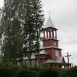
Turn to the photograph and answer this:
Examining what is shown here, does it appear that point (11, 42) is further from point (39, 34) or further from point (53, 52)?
point (53, 52)

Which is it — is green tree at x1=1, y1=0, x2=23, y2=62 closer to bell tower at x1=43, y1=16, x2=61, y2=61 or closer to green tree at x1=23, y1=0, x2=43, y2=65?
green tree at x1=23, y1=0, x2=43, y2=65

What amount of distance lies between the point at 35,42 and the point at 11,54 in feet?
10.9

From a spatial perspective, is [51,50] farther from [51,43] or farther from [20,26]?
[20,26]

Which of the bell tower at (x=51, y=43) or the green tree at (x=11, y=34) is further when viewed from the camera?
the bell tower at (x=51, y=43)

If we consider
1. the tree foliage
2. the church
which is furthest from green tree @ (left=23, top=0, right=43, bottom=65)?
the church

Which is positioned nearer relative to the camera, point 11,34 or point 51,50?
point 11,34

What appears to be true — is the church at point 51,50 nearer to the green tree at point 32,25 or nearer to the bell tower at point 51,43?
the bell tower at point 51,43

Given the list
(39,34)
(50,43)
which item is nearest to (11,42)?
(39,34)

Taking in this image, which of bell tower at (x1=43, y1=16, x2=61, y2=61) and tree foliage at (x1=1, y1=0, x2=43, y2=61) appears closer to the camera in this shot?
tree foliage at (x1=1, y1=0, x2=43, y2=61)

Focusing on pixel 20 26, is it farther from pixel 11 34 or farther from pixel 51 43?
pixel 51 43

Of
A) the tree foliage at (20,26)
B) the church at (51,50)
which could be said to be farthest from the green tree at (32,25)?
the church at (51,50)

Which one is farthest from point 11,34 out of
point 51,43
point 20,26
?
point 51,43

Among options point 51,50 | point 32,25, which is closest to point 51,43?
point 51,50

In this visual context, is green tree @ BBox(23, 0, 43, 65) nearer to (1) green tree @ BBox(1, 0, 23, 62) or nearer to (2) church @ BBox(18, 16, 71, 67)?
(1) green tree @ BBox(1, 0, 23, 62)
